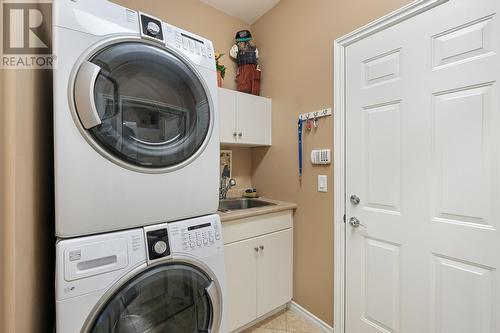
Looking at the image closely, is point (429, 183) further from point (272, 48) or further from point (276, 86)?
point (272, 48)

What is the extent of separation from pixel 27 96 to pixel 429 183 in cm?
181

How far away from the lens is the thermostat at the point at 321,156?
1.65m

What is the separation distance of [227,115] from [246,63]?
0.64m

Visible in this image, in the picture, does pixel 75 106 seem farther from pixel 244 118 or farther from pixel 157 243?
pixel 244 118

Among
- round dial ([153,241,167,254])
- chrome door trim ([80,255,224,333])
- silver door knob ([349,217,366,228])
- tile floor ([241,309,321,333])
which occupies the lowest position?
tile floor ([241,309,321,333])

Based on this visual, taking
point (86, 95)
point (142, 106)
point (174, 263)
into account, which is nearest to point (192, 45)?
point (142, 106)

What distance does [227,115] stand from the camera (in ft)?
6.42

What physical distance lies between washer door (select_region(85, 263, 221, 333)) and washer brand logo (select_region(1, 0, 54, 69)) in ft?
2.97

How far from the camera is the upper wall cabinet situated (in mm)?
1945

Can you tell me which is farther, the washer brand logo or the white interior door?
the white interior door

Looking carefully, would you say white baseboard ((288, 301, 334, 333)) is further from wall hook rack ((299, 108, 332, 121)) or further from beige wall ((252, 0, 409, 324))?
wall hook rack ((299, 108, 332, 121))

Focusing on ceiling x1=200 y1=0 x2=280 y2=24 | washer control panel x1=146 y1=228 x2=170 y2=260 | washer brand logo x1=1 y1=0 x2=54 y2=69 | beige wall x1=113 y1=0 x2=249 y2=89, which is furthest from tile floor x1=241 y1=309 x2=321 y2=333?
ceiling x1=200 y1=0 x2=280 y2=24

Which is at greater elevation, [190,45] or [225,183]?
[190,45]

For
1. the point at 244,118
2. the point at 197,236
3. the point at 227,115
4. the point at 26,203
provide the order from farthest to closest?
the point at 244,118
the point at 227,115
the point at 197,236
the point at 26,203
